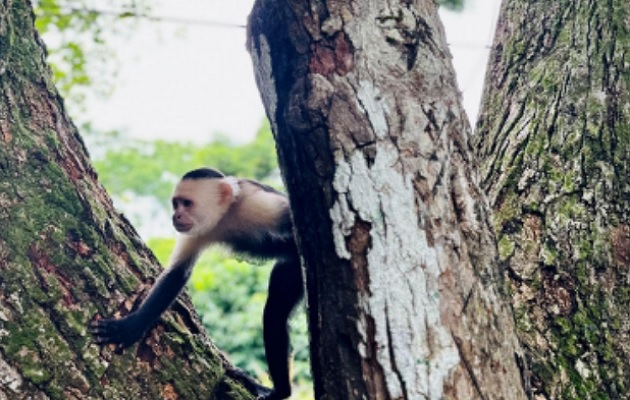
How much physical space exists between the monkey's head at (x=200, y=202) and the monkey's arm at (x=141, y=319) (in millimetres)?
861

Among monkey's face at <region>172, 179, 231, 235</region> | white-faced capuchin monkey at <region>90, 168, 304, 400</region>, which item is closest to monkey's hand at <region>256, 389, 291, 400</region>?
white-faced capuchin monkey at <region>90, 168, 304, 400</region>

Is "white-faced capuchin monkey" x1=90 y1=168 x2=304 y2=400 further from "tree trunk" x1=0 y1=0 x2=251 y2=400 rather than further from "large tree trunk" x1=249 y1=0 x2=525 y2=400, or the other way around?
"large tree trunk" x1=249 y1=0 x2=525 y2=400

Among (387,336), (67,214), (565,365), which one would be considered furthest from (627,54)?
(67,214)

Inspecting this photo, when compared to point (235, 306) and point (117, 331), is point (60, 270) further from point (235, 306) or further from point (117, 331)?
point (235, 306)

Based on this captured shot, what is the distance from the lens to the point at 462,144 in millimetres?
2578

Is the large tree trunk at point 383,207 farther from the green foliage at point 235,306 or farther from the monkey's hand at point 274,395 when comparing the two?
the green foliage at point 235,306

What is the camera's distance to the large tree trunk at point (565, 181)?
324 centimetres

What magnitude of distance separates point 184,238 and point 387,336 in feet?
8.87

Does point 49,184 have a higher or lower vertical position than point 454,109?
lower

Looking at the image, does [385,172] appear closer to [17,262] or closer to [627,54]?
[17,262]

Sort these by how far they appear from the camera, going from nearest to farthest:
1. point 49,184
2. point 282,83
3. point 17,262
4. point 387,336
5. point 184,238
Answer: point 387,336
point 282,83
point 17,262
point 49,184
point 184,238

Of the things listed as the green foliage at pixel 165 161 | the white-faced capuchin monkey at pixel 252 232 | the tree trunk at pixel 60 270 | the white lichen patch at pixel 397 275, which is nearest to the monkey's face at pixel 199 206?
the white-faced capuchin monkey at pixel 252 232

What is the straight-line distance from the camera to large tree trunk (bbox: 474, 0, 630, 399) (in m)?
3.24

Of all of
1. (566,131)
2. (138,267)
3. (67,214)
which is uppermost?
(566,131)
